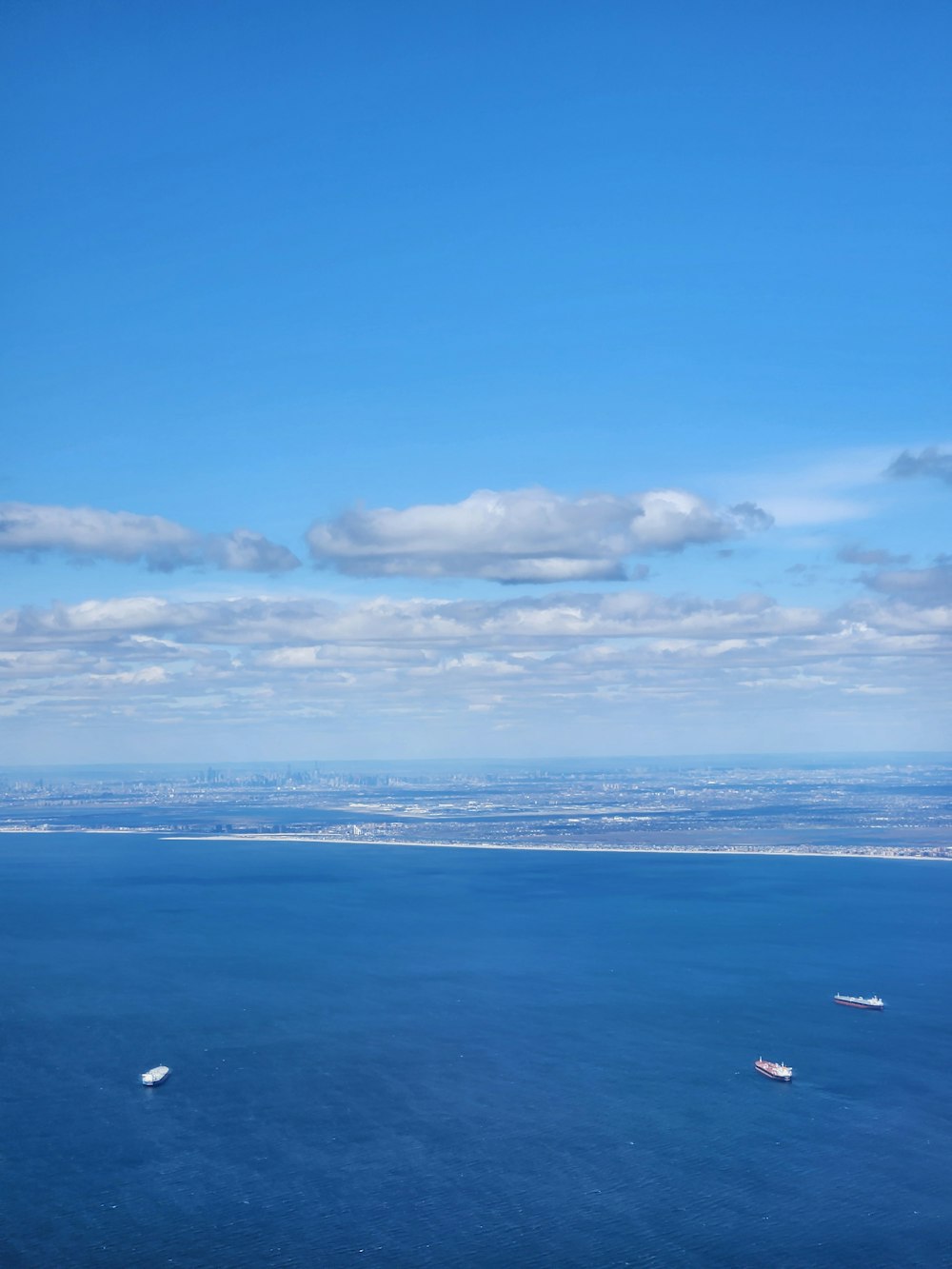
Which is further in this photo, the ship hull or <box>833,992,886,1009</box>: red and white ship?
<box>833,992,886,1009</box>: red and white ship

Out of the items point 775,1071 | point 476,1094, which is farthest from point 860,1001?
point 476,1094

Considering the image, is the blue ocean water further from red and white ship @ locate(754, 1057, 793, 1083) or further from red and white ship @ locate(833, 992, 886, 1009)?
red and white ship @ locate(833, 992, 886, 1009)

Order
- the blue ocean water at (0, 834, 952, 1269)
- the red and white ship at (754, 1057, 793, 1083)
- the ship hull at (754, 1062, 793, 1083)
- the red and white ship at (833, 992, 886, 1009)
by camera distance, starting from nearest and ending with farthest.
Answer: the blue ocean water at (0, 834, 952, 1269) → the ship hull at (754, 1062, 793, 1083) → the red and white ship at (754, 1057, 793, 1083) → the red and white ship at (833, 992, 886, 1009)

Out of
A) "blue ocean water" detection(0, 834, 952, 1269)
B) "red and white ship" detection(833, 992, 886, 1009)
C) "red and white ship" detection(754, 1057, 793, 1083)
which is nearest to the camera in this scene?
"blue ocean water" detection(0, 834, 952, 1269)

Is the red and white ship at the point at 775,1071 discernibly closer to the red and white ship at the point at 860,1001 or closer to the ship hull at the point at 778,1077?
the ship hull at the point at 778,1077

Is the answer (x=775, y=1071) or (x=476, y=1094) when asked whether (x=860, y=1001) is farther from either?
(x=476, y=1094)

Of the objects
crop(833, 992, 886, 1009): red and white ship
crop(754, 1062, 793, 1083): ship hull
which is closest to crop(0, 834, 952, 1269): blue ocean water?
crop(754, 1062, 793, 1083): ship hull
